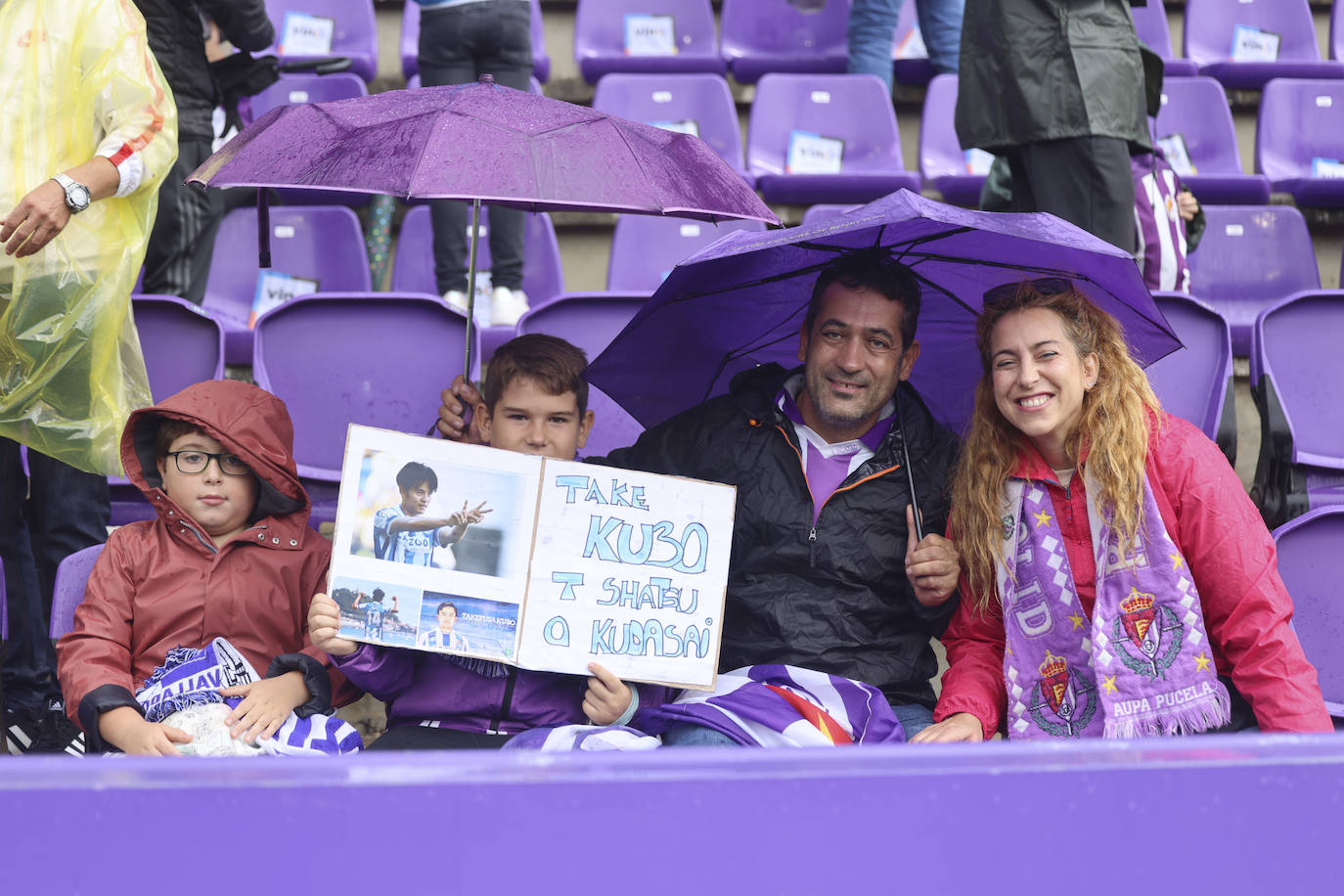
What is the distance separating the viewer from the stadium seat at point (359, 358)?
350cm

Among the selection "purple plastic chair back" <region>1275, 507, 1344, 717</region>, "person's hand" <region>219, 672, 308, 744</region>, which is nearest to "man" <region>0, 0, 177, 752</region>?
"person's hand" <region>219, 672, 308, 744</region>

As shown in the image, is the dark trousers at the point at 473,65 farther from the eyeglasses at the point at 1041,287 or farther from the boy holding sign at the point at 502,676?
the eyeglasses at the point at 1041,287

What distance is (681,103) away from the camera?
219 inches

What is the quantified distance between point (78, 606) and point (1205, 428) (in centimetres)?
280

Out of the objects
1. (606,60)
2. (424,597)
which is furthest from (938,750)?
(606,60)

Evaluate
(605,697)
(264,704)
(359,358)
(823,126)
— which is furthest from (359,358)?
(823,126)

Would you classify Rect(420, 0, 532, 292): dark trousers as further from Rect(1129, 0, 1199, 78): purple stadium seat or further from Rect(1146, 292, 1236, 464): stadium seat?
Rect(1129, 0, 1199, 78): purple stadium seat

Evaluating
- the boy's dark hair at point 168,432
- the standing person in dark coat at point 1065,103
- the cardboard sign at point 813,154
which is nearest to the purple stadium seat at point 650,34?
the cardboard sign at point 813,154

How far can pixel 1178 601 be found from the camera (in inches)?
81.4

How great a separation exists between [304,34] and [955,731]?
5.08 metres

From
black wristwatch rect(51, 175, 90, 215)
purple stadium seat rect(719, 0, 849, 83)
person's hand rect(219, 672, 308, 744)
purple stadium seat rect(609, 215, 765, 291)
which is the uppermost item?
purple stadium seat rect(719, 0, 849, 83)

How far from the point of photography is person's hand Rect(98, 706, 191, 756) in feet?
6.55

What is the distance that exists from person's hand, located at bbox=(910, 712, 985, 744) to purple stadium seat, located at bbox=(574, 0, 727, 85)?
14.9ft

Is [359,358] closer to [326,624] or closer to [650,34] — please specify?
[326,624]
